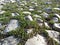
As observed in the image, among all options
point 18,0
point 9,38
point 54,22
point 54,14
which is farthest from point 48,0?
point 9,38

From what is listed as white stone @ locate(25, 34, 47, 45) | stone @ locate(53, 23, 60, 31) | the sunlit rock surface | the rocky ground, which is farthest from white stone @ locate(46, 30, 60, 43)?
the sunlit rock surface

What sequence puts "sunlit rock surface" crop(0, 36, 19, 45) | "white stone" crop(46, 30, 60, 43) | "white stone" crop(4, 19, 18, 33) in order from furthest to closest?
"white stone" crop(4, 19, 18, 33), "white stone" crop(46, 30, 60, 43), "sunlit rock surface" crop(0, 36, 19, 45)

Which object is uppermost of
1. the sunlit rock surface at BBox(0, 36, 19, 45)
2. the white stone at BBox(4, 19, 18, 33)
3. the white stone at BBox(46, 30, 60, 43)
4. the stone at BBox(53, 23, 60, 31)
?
the white stone at BBox(4, 19, 18, 33)

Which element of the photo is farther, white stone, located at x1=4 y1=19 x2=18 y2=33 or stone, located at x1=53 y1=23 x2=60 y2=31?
stone, located at x1=53 y1=23 x2=60 y2=31

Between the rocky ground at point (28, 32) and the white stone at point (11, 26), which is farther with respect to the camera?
the white stone at point (11, 26)

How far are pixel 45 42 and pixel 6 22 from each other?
111 inches

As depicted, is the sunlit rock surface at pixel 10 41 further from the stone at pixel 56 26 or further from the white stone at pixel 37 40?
the stone at pixel 56 26

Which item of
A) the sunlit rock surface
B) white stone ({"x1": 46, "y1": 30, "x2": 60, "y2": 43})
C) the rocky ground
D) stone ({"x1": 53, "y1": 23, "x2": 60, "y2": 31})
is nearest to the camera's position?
the sunlit rock surface

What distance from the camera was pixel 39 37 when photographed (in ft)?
25.8

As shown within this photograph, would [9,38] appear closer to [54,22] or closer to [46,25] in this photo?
[46,25]

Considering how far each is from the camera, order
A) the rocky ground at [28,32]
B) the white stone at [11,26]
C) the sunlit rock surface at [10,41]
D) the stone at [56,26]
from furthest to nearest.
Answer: the stone at [56,26], the white stone at [11,26], the rocky ground at [28,32], the sunlit rock surface at [10,41]

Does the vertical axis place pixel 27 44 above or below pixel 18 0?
above

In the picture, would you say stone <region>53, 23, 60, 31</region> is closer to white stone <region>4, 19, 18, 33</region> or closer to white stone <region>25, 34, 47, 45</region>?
white stone <region>25, 34, 47, 45</region>

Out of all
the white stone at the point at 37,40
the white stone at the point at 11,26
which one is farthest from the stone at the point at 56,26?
the white stone at the point at 11,26
